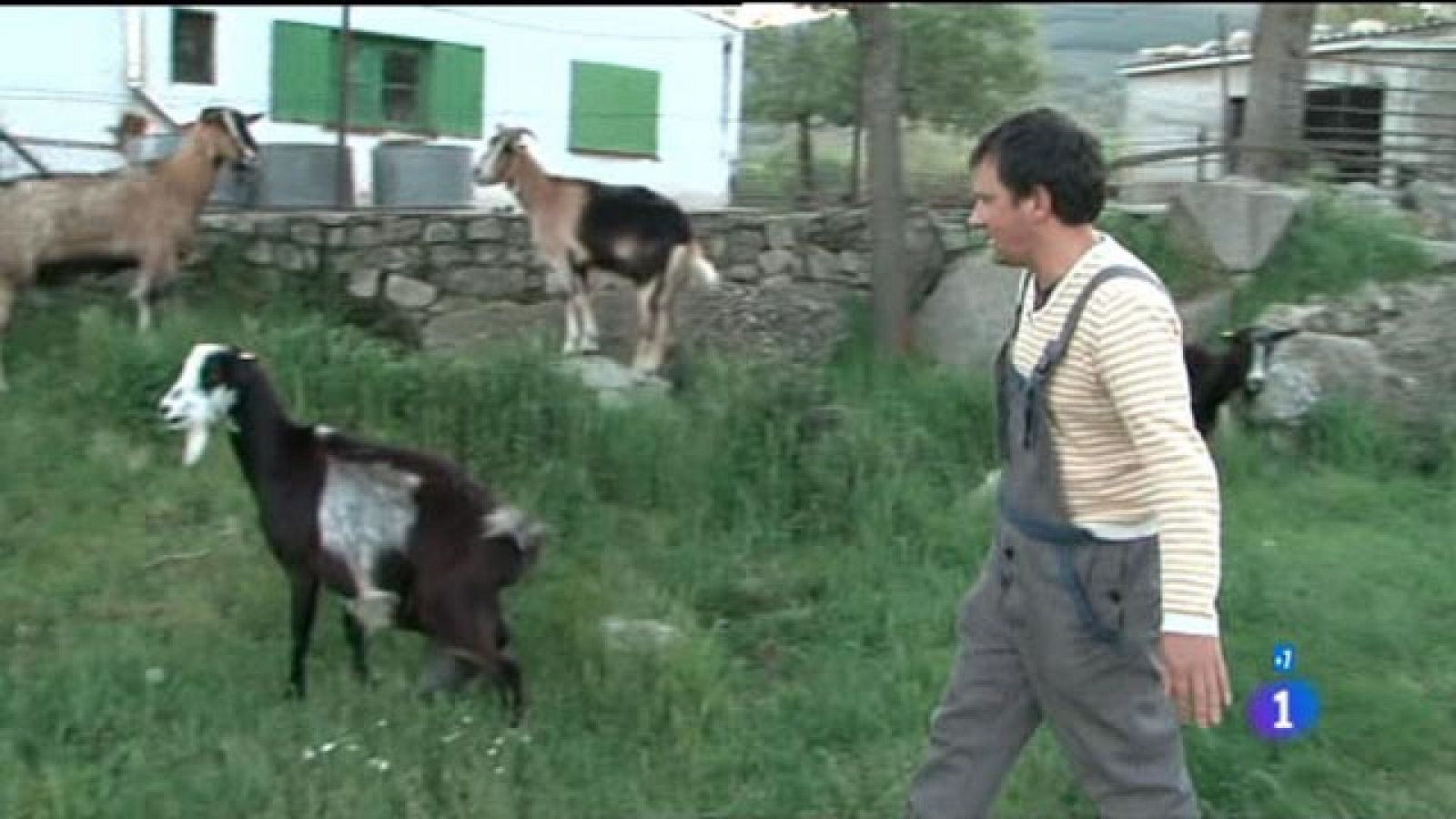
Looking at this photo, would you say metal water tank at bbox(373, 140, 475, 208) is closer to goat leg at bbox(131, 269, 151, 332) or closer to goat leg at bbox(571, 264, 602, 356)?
goat leg at bbox(571, 264, 602, 356)

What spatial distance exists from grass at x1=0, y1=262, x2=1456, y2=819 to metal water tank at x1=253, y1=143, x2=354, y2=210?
1825 mm

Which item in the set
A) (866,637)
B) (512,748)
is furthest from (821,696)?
(512,748)

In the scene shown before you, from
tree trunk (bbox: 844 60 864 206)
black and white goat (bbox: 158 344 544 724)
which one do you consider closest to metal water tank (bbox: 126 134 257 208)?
tree trunk (bbox: 844 60 864 206)

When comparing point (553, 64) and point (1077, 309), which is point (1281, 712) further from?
point (553, 64)

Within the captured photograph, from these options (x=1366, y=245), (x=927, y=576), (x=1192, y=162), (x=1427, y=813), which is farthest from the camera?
(x=1192, y=162)

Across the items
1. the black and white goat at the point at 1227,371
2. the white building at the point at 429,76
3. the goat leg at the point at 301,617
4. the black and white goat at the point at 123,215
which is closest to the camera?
the goat leg at the point at 301,617

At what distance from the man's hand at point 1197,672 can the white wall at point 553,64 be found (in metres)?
15.1

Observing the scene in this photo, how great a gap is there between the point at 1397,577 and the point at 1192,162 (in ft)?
22.9

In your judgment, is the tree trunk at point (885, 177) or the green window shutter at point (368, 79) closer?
the tree trunk at point (885, 177)

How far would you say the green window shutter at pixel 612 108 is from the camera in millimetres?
21969

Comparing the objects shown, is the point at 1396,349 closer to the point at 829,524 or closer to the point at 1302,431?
the point at 1302,431

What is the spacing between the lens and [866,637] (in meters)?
6.94

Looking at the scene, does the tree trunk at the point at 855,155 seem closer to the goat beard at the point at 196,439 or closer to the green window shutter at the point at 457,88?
the goat beard at the point at 196,439

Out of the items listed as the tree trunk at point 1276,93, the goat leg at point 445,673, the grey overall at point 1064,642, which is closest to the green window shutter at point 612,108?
the tree trunk at point 1276,93
